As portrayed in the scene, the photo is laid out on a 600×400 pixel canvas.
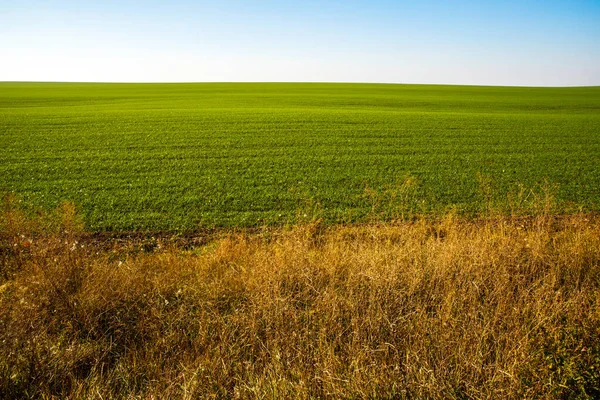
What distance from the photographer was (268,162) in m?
17.5

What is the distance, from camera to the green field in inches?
480

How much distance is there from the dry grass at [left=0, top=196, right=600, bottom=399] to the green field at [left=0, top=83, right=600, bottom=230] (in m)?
4.81

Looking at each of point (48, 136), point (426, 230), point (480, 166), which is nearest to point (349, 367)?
point (426, 230)

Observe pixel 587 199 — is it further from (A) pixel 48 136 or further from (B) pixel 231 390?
(A) pixel 48 136

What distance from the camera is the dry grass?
373 cm

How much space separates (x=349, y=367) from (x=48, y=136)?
24.6 m

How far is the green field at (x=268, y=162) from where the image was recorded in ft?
40.0

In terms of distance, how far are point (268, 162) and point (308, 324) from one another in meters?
13.3

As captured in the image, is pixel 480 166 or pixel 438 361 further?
pixel 480 166

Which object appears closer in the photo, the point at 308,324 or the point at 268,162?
the point at 308,324

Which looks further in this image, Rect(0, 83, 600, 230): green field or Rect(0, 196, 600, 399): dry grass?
Rect(0, 83, 600, 230): green field

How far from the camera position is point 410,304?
5.15 metres

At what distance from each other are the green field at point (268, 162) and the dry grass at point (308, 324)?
15.8ft

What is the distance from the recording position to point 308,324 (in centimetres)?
465
